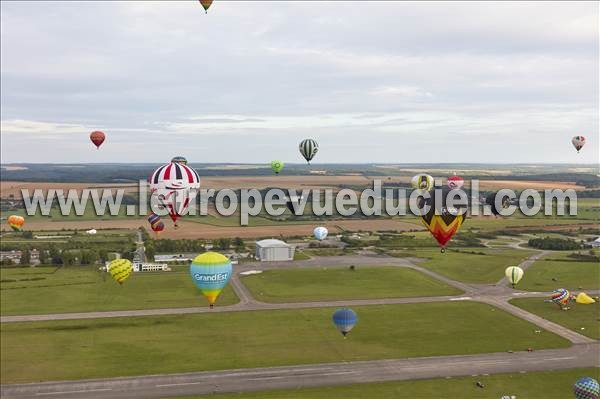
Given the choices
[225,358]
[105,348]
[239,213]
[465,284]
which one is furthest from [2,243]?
[465,284]

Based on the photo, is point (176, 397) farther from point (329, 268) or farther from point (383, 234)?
point (383, 234)

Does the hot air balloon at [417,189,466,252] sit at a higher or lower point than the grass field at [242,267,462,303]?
higher

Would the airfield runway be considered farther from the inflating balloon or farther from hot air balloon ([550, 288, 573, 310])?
the inflating balloon

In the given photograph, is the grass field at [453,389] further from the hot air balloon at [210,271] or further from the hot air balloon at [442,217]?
the hot air balloon at [442,217]

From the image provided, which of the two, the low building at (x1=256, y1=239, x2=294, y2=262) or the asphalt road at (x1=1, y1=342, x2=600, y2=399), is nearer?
the asphalt road at (x1=1, y1=342, x2=600, y2=399)

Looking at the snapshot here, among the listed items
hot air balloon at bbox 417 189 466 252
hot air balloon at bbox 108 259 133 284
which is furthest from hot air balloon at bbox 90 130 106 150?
hot air balloon at bbox 417 189 466 252

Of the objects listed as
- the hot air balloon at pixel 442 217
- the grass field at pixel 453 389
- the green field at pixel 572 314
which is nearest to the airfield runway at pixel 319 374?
the grass field at pixel 453 389

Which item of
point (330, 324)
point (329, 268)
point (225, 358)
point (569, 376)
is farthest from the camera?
point (329, 268)
